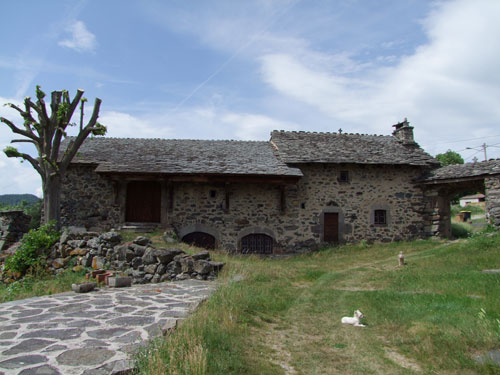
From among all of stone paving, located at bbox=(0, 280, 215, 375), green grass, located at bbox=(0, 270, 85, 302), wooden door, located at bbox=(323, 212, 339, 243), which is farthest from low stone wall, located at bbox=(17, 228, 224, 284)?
wooden door, located at bbox=(323, 212, 339, 243)

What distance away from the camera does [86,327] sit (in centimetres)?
458

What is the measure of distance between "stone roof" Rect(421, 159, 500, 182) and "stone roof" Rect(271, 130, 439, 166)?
2.12 ft

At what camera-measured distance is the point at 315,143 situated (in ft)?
53.3

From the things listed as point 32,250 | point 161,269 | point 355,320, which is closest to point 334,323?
point 355,320

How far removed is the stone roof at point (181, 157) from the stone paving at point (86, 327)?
690 cm

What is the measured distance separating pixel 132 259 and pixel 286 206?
7133 mm

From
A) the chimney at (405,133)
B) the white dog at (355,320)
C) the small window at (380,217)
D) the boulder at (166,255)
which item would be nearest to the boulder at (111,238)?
the boulder at (166,255)

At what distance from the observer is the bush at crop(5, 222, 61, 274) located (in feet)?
31.7

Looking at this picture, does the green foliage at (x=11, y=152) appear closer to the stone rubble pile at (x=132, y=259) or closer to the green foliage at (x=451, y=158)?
the stone rubble pile at (x=132, y=259)

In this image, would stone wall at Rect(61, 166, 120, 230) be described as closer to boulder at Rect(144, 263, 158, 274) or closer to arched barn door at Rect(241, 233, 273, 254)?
arched barn door at Rect(241, 233, 273, 254)

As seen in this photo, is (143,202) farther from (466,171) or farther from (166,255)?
(466,171)

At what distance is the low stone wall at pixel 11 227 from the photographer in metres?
12.8

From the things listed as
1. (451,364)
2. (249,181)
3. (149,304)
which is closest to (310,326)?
(451,364)

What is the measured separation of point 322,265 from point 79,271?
728 cm
